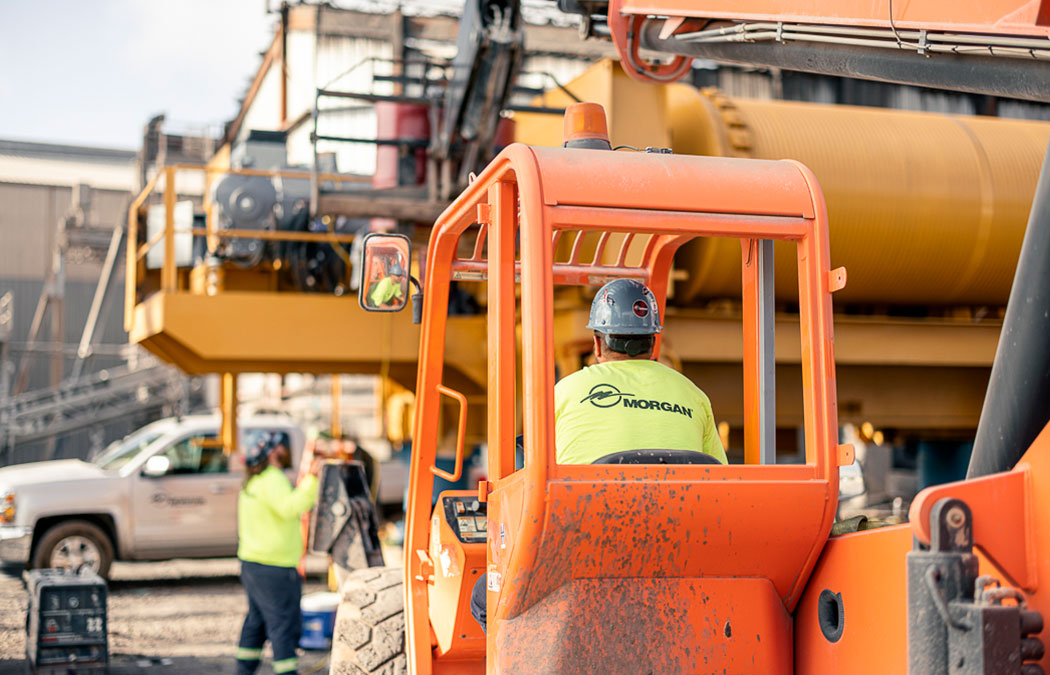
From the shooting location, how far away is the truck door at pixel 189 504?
40.1 ft

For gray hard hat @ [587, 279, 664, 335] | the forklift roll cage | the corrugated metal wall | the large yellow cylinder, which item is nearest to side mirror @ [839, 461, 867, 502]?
the forklift roll cage

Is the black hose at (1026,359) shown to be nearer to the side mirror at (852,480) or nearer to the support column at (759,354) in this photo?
the support column at (759,354)

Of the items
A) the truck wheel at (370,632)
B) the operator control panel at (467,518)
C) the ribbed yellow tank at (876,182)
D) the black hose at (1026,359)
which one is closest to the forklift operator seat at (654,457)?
the black hose at (1026,359)

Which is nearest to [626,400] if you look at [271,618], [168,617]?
[271,618]

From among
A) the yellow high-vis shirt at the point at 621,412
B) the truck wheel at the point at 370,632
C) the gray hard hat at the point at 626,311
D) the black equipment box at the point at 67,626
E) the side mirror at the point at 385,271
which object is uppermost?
the side mirror at the point at 385,271

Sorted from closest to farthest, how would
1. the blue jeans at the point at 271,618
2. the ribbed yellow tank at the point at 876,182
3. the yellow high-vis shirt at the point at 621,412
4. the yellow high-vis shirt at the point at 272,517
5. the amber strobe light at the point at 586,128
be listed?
1. the yellow high-vis shirt at the point at 621,412
2. the amber strobe light at the point at 586,128
3. the blue jeans at the point at 271,618
4. the yellow high-vis shirt at the point at 272,517
5. the ribbed yellow tank at the point at 876,182

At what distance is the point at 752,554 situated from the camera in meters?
3.28

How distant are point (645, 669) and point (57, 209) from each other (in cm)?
3453

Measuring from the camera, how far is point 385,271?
429 cm

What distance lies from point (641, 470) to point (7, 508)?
10.2 meters

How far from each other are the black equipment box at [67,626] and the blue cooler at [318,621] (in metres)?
1.46

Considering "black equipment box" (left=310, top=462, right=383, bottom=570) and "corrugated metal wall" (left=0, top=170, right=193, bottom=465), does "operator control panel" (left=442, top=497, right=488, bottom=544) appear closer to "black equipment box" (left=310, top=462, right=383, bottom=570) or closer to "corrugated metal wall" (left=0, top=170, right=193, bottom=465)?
"black equipment box" (left=310, top=462, right=383, bottom=570)

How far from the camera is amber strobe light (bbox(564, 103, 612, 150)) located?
12.7 feet

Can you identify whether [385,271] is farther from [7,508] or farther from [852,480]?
[7,508]
